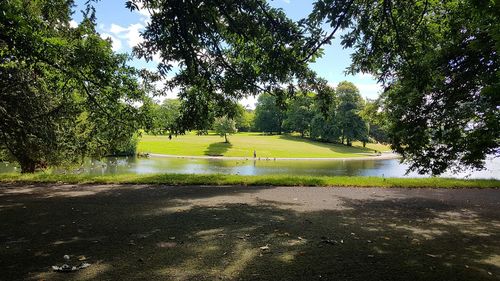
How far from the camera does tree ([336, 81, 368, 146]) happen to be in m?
77.6

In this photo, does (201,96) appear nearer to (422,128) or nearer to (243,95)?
(243,95)

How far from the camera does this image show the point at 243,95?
8742 mm

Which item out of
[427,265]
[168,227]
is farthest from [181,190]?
[427,265]

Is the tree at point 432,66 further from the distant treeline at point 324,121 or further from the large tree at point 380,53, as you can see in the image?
the distant treeline at point 324,121

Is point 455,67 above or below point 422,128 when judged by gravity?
above

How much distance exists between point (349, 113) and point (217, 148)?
30583mm

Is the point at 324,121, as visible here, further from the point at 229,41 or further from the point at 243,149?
the point at 229,41

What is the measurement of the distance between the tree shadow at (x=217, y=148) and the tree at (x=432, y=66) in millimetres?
47680

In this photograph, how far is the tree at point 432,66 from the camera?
23.4 ft

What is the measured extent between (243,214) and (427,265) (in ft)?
14.2

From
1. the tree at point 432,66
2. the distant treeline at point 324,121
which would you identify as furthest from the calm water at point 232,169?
the tree at point 432,66

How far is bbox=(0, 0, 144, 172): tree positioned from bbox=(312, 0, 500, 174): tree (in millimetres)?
5485

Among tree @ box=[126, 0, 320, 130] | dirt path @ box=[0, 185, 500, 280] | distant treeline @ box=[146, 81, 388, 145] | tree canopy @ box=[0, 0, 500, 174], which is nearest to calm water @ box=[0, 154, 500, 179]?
distant treeline @ box=[146, 81, 388, 145]

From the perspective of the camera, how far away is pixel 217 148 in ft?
208
